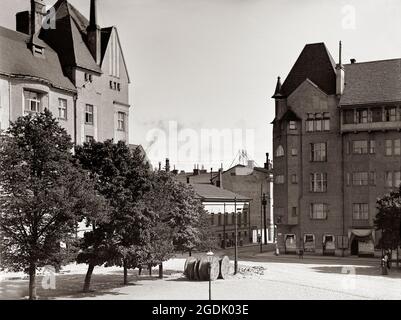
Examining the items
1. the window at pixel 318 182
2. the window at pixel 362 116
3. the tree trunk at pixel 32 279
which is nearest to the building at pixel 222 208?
the window at pixel 318 182

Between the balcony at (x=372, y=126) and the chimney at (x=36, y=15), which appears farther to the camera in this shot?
the balcony at (x=372, y=126)

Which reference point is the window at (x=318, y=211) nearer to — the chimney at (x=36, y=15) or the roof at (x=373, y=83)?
the roof at (x=373, y=83)

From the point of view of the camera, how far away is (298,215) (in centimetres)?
6581

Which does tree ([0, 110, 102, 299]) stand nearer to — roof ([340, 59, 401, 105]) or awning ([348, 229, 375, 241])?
awning ([348, 229, 375, 241])

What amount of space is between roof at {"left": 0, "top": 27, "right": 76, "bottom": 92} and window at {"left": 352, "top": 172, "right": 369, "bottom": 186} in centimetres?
3287

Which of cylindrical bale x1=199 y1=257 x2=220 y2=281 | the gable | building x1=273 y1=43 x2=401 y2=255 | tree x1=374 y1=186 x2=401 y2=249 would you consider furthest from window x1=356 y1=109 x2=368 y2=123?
cylindrical bale x1=199 y1=257 x2=220 y2=281

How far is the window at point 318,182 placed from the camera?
65000 millimetres

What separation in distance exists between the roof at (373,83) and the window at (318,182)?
28.9 ft

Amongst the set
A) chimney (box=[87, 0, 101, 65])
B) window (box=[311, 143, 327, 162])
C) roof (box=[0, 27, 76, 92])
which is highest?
chimney (box=[87, 0, 101, 65])

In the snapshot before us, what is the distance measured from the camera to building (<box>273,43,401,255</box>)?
61.7 meters

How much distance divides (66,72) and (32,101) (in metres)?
5.37

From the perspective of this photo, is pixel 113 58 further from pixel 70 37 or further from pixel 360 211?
pixel 360 211
